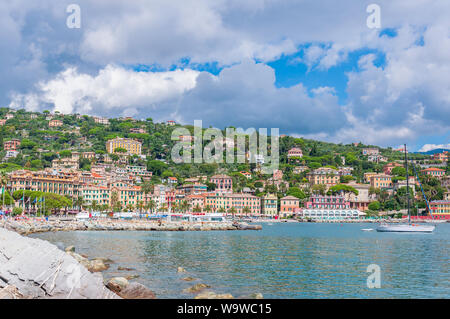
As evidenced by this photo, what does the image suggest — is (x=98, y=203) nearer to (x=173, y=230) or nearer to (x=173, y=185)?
(x=173, y=185)

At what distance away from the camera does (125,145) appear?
179 meters

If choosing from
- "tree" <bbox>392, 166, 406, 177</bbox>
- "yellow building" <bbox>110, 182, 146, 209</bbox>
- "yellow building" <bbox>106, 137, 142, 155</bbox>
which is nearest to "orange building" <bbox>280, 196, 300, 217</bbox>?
"yellow building" <bbox>110, 182, 146, 209</bbox>

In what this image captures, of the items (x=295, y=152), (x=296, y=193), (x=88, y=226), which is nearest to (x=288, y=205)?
(x=296, y=193)

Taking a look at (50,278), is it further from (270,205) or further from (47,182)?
(270,205)

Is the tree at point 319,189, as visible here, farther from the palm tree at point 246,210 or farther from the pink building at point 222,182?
the palm tree at point 246,210

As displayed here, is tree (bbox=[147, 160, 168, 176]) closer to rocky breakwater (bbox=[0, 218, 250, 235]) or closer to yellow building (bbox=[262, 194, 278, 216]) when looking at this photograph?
yellow building (bbox=[262, 194, 278, 216])

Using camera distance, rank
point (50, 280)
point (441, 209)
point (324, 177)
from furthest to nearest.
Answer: point (324, 177) < point (441, 209) < point (50, 280)

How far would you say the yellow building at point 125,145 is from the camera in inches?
6971

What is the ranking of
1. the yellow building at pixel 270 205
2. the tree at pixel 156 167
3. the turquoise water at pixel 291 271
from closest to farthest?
1. the turquoise water at pixel 291 271
2. the yellow building at pixel 270 205
3. the tree at pixel 156 167

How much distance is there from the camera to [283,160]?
610 feet

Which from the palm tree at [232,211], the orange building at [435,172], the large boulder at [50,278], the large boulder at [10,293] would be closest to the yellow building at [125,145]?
the palm tree at [232,211]
